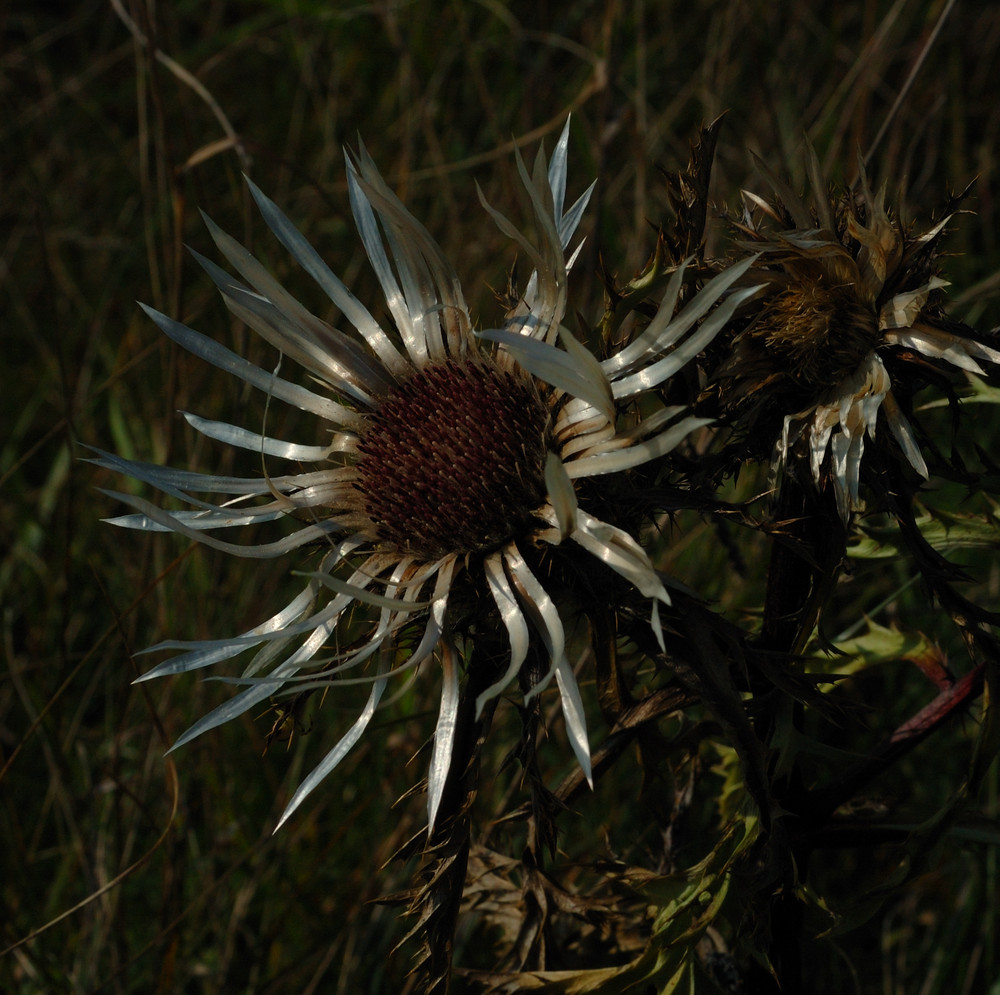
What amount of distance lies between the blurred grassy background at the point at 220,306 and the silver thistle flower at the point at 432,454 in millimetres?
221

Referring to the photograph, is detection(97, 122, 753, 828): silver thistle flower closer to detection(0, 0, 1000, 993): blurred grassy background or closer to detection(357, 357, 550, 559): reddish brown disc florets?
detection(357, 357, 550, 559): reddish brown disc florets

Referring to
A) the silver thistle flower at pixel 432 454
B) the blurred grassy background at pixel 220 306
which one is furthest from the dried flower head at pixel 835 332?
the blurred grassy background at pixel 220 306

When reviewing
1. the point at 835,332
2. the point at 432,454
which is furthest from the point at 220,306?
the point at 835,332

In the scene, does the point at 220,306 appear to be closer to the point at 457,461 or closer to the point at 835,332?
the point at 457,461

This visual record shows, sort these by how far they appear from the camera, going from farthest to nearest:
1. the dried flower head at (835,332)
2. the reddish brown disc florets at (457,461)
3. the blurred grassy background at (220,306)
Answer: the blurred grassy background at (220,306) → the reddish brown disc florets at (457,461) → the dried flower head at (835,332)

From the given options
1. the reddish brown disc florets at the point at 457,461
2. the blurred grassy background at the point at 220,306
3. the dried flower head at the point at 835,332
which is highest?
the dried flower head at the point at 835,332

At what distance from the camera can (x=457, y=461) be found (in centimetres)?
116

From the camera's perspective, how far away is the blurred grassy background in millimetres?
1793

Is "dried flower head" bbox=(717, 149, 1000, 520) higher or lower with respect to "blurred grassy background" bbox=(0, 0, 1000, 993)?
higher

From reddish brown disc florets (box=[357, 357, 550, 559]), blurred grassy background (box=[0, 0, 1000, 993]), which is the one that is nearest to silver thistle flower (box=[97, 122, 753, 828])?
reddish brown disc florets (box=[357, 357, 550, 559])

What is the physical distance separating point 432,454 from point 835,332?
1.56 ft

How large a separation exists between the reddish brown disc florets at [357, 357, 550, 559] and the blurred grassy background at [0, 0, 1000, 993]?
0.76 ft

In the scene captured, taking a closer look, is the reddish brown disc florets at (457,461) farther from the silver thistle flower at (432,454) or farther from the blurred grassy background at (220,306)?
the blurred grassy background at (220,306)

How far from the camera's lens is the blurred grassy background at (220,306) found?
1793 mm
